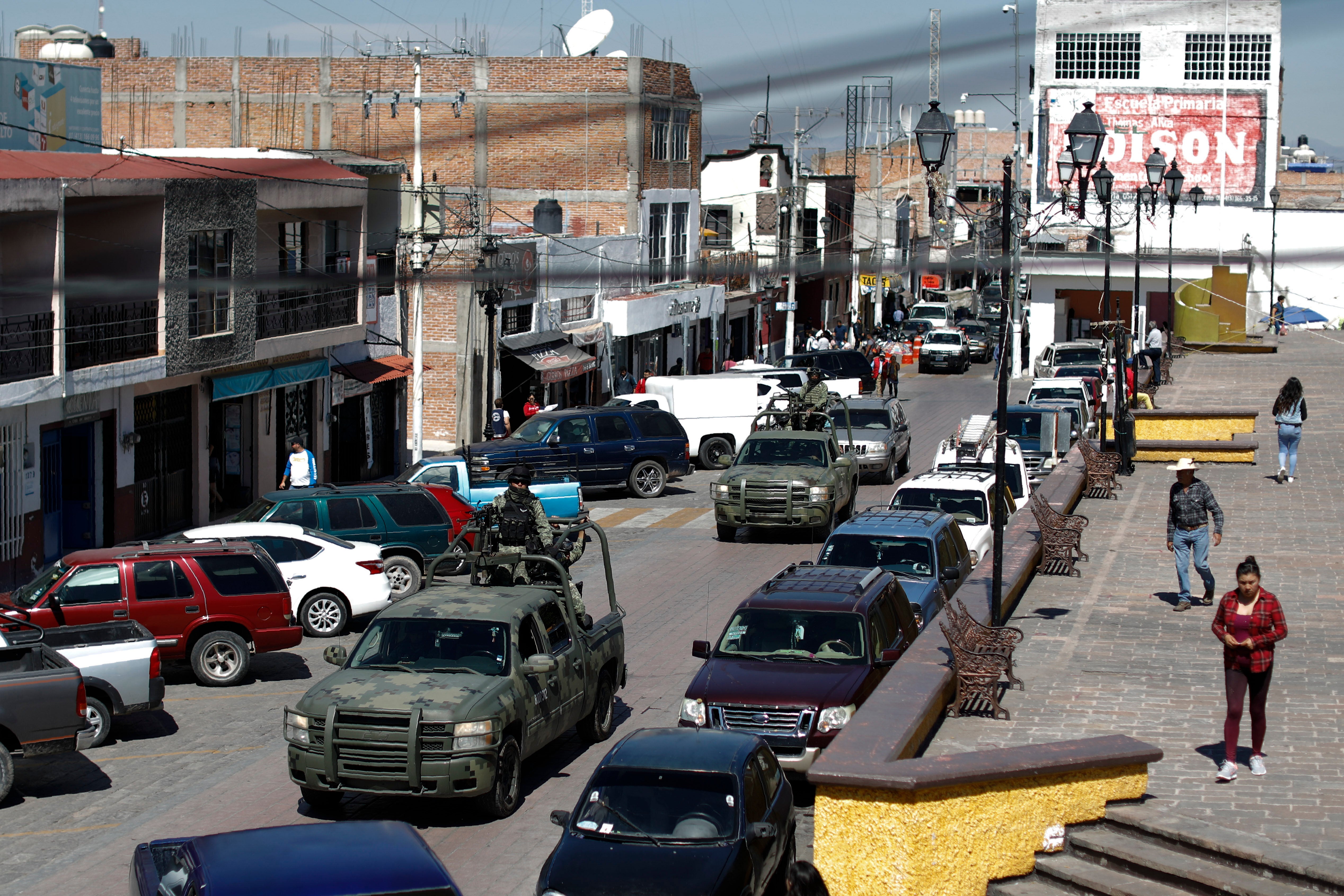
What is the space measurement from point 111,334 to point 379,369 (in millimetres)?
10049

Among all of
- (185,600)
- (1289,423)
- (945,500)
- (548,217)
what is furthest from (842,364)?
(185,600)

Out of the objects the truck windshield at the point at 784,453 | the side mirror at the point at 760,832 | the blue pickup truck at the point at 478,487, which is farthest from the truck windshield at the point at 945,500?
the side mirror at the point at 760,832

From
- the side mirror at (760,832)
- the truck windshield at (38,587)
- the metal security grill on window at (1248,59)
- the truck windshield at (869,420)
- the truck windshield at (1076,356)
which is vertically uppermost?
the metal security grill on window at (1248,59)

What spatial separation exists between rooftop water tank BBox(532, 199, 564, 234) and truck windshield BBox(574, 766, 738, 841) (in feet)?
115

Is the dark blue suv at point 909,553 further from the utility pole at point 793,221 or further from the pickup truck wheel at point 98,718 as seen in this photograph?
the utility pole at point 793,221

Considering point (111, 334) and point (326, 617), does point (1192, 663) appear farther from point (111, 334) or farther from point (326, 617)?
point (111, 334)

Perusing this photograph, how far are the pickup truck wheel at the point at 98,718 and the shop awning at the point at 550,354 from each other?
81.4 ft

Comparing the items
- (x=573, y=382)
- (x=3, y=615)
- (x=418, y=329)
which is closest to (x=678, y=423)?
(x=418, y=329)

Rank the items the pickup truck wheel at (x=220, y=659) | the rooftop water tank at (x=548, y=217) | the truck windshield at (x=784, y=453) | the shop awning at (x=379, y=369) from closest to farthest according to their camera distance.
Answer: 1. the pickup truck wheel at (x=220, y=659)
2. the truck windshield at (x=784, y=453)
3. the shop awning at (x=379, y=369)
4. the rooftop water tank at (x=548, y=217)

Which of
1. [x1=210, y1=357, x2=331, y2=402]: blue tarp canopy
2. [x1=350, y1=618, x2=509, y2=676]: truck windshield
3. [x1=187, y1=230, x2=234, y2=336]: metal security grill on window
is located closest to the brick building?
[x1=210, y1=357, x2=331, y2=402]: blue tarp canopy

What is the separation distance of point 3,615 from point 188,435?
12.9m

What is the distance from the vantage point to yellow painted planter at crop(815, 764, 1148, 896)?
29.0ft

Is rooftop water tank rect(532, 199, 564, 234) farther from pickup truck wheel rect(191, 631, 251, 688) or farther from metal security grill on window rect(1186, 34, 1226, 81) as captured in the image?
metal security grill on window rect(1186, 34, 1226, 81)

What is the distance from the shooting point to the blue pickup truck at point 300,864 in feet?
22.5
